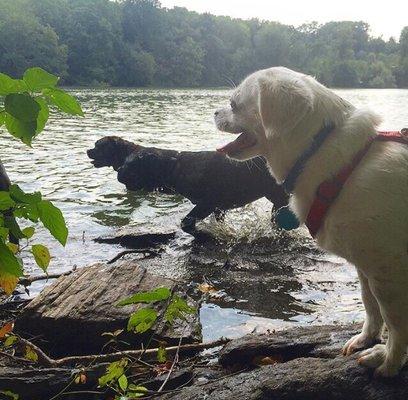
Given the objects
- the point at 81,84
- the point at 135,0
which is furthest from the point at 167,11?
the point at 81,84

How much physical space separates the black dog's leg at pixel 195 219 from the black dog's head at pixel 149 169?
1004 millimetres

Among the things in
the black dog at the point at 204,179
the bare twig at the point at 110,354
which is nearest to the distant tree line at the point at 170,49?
the black dog at the point at 204,179

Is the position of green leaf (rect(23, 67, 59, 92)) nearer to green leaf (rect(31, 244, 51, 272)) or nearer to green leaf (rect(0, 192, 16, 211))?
green leaf (rect(0, 192, 16, 211))

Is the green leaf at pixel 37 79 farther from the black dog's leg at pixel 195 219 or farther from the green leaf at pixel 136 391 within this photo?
the black dog's leg at pixel 195 219

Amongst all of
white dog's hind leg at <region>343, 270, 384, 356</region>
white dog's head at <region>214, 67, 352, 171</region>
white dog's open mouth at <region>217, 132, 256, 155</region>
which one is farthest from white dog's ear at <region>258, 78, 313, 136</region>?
white dog's hind leg at <region>343, 270, 384, 356</region>

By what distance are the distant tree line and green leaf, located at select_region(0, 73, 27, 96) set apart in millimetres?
71916

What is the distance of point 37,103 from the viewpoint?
1763 mm

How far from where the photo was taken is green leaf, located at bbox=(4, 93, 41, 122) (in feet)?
5.65

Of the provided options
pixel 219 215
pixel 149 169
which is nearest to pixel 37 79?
pixel 219 215

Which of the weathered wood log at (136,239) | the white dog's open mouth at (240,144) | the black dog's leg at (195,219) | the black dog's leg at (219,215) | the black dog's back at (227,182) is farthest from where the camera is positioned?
the black dog's leg at (219,215)

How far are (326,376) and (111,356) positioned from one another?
4.99 ft

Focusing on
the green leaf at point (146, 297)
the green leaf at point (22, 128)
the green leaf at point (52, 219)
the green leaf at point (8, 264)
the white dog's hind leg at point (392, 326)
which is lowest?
the white dog's hind leg at point (392, 326)

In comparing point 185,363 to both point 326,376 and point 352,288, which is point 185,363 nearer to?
point 326,376

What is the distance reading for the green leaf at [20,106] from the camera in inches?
67.7
